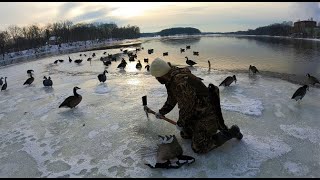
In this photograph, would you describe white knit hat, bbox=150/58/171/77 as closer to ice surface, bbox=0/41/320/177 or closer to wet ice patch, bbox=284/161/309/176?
ice surface, bbox=0/41/320/177

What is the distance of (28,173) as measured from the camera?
582 centimetres

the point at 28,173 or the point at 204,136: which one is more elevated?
the point at 204,136

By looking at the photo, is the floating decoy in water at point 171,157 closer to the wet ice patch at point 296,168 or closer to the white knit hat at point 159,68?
the white knit hat at point 159,68

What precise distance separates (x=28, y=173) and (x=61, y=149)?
103cm

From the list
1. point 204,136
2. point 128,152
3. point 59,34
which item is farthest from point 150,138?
point 59,34

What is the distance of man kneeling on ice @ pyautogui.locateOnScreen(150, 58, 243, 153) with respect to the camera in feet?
18.9

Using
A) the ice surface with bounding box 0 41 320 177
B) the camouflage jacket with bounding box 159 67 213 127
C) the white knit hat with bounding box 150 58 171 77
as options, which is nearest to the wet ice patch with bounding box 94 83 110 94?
the ice surface with bounding box 0 41 320 177

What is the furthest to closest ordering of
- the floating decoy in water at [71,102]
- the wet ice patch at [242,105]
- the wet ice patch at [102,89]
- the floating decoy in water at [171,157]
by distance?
the wet ice patch at [102,89], the floating decoy in water at [71,102], the wet ice patch at [242,105], the floating decoy in water at [171,157]

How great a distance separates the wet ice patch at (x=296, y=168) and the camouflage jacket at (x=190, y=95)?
1.59 metres

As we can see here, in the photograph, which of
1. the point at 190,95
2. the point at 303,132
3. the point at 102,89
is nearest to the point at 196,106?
the point at 190,95

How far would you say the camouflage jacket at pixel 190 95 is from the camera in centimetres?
575

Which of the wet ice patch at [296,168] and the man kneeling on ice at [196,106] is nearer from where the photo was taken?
the wet ice patch at [296,168]

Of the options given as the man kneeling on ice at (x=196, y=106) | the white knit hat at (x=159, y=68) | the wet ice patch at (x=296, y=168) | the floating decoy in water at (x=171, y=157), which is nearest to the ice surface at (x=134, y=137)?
the wet ice patch at (x=296, y=168)

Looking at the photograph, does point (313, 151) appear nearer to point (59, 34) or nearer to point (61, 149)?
point (61, 149)
